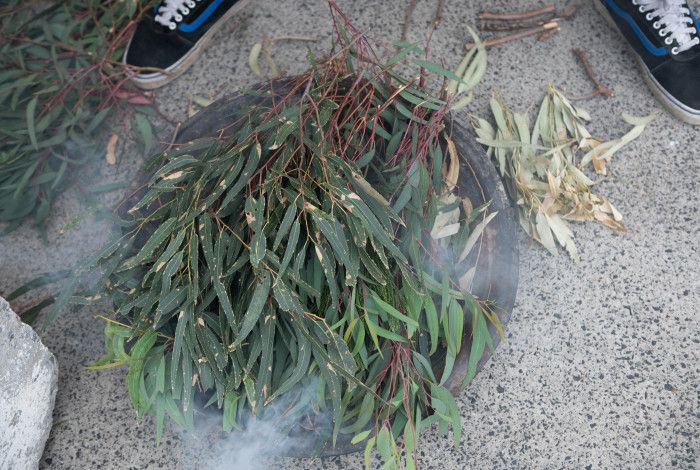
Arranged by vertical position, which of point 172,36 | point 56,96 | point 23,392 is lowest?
point 23,392

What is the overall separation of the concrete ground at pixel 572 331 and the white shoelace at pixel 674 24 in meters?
0.12

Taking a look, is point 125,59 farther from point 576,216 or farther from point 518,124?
point 576,216

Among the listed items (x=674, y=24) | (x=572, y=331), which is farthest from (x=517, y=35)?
(x=572, y=331)

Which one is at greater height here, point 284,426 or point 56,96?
point 56,96

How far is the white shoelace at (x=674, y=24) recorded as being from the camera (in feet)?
5.71

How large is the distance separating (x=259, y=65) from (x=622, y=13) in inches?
37.8

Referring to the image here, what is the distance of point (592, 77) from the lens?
1.82 meters

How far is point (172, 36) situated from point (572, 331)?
50.8 inches

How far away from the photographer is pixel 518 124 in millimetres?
1747

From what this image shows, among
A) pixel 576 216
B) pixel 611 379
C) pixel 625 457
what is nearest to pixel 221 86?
pixel 576 216

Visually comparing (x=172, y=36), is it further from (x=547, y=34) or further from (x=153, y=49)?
(x=547, y=34)

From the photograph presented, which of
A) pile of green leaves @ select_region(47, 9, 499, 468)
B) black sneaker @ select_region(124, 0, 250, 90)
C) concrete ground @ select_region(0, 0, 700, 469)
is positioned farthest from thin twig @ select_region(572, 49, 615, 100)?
black sneaker @ select_region(124, 0, 250, 90)

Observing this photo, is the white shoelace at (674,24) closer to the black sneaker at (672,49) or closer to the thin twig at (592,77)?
the black sneaker at (672,49)

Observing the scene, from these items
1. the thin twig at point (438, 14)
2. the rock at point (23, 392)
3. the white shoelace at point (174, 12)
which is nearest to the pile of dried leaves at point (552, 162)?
the thin twig at point (438, 14)
